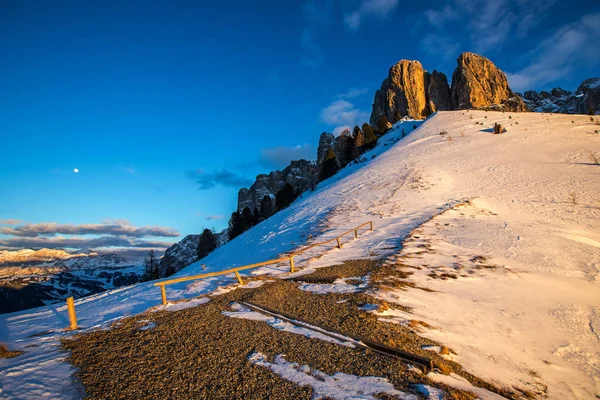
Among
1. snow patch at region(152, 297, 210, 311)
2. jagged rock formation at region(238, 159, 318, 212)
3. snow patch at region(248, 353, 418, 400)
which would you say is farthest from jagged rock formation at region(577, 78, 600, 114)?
snow patch at region(152, 297, 210, 311)

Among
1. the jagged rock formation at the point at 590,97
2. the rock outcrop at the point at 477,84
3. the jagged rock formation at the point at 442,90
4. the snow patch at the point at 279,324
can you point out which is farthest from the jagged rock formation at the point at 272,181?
the snow patch at the point at 279,324

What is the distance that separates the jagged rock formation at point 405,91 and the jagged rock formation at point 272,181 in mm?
46571

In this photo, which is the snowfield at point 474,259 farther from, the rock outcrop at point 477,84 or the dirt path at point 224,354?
the rock outcrop at point 477,84

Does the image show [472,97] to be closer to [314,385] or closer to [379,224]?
[379,224]

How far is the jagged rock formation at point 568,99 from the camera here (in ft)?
356

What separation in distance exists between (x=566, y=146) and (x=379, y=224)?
25717 mm

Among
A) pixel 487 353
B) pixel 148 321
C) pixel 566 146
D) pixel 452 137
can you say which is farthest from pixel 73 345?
pixel 452 137

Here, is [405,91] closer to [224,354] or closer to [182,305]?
[182,305]

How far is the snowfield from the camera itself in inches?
261

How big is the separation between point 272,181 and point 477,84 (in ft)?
328

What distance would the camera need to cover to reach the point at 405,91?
10950cm

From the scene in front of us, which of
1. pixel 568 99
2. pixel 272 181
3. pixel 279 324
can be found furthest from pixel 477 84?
pixel 279 324

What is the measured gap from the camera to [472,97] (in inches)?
3885

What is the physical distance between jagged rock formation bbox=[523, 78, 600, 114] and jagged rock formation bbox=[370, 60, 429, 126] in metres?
60.1
